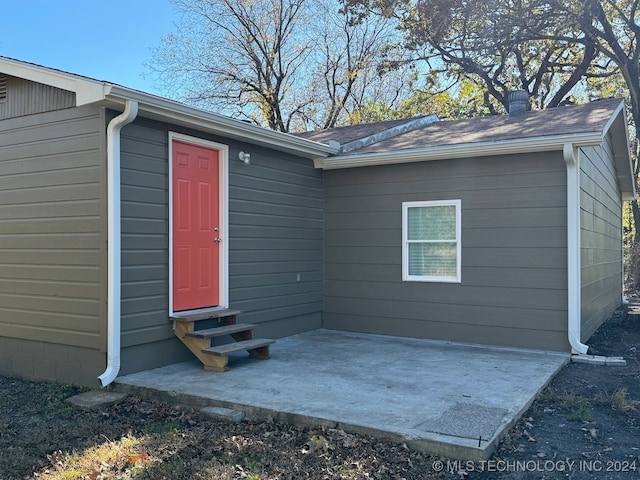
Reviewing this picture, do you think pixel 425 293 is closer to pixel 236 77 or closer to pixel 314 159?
pixel 314 159

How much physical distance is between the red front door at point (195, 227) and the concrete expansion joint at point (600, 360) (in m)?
3.99

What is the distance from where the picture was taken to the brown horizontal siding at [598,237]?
6.74m

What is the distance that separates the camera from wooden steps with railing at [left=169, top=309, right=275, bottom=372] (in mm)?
5184

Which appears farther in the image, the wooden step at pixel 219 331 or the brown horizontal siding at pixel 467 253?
the brown horizontal siding at pixel 467 253

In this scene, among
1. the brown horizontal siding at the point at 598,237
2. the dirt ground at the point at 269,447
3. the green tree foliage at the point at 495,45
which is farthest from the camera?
the green tree foliage at the point at 495,45

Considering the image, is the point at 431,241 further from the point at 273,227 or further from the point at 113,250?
the point at 113,250

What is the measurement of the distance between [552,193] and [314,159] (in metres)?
3.06

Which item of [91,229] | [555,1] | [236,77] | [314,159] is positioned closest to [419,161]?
[314,159]

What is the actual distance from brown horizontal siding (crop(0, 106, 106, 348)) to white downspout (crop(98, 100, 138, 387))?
3.7 inches

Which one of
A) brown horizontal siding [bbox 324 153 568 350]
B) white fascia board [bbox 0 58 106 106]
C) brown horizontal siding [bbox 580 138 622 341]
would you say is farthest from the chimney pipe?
white fascia board [bbox 0 58 106 106]

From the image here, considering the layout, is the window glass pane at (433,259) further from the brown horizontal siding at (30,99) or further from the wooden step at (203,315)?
the brown horizontal siding at (30,99)

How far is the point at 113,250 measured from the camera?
4785 millimetres

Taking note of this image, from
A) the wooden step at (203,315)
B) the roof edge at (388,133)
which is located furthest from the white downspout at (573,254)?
the wooden step at (203,315)

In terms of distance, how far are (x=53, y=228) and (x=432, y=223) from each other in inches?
170
